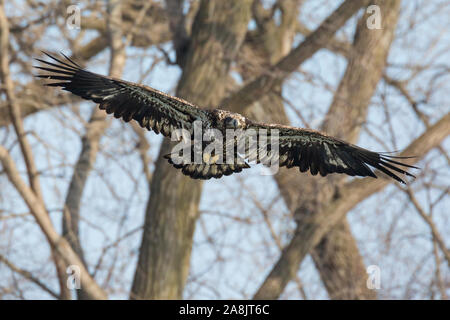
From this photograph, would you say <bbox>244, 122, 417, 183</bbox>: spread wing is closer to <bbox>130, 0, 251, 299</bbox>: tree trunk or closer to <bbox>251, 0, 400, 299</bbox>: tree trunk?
<bbox>251, 0, 400, 299</bbox>: tree trunk

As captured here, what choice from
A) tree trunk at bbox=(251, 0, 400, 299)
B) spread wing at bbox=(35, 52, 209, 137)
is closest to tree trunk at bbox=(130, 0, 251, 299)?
tree trunk at bbox=(251, 0, 400, 299)

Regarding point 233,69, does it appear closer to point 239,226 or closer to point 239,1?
point 239,1

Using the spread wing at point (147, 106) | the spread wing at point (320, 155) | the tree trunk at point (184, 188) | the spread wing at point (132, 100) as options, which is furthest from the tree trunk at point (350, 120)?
the spread wing at point (132, 100)

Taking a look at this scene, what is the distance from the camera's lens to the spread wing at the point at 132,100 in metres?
7.28

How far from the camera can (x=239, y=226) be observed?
1087 centimetres

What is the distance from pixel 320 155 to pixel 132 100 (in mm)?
1887

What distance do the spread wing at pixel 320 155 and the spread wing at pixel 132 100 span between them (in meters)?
0.82

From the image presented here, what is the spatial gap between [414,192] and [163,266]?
357cm

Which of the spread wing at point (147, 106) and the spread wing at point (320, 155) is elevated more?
the spread wing at point (147, 106)

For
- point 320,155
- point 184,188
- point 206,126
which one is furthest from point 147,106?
point 184,188

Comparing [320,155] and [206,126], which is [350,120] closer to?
[320,155]

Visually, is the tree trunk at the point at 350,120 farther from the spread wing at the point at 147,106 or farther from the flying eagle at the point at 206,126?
the spread wing at the point at 147,106
